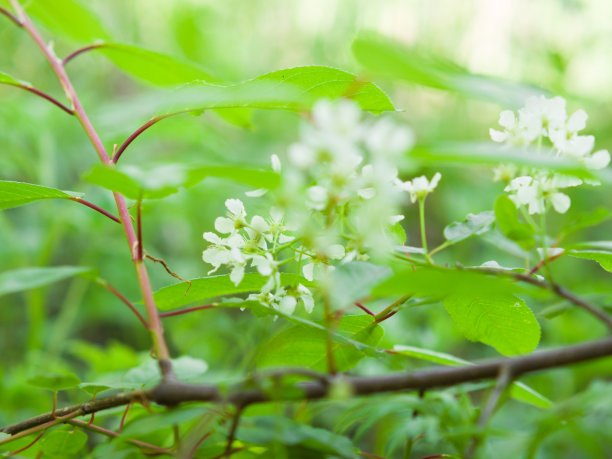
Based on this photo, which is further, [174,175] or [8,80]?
[8,80]

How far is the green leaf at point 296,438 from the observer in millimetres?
304

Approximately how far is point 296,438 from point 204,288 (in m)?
0.15

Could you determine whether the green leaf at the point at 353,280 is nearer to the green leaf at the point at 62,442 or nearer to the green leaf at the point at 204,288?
the green leaf at the point at 204,288

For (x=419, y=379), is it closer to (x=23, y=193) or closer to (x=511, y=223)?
(x=511, y=223)

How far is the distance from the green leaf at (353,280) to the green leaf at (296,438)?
73mm

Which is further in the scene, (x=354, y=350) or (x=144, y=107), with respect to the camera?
(x=354, y=350)

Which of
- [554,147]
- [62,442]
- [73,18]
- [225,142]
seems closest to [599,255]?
[554,147]

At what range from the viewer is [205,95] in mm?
271

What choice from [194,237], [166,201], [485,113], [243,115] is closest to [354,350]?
[243,115]

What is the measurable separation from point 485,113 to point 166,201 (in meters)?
1.54

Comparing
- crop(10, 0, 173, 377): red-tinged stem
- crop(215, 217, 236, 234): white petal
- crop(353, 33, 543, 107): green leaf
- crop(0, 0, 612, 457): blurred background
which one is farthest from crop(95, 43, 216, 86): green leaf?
crop(0, 0, 612, 457): blurred background

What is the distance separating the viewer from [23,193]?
0.41 meters

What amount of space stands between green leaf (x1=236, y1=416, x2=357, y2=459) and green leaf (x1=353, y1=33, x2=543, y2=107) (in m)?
0.19

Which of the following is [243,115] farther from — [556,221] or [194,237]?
[556,221]
